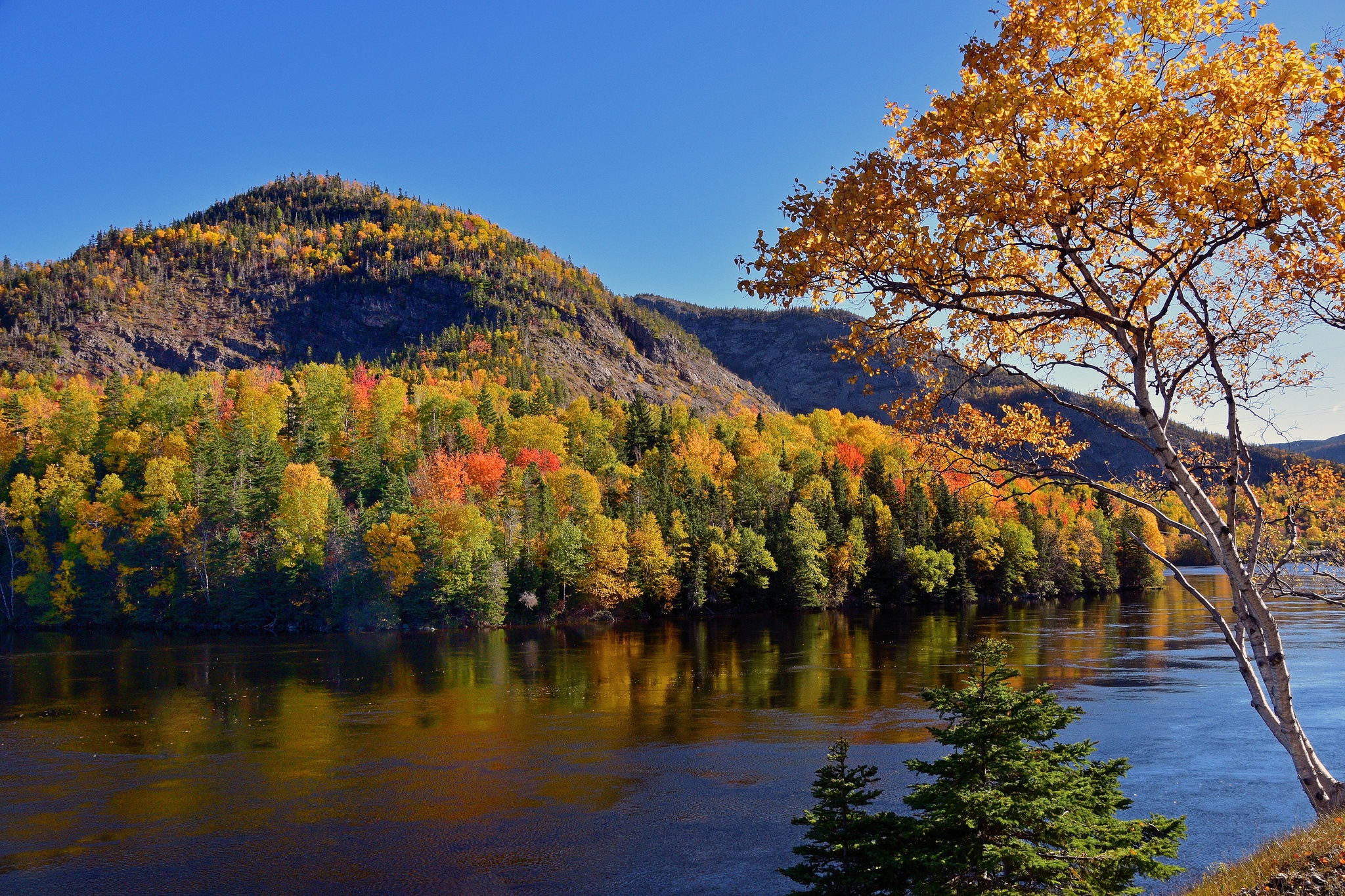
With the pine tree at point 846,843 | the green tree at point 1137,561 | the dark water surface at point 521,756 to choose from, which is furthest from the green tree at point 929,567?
the pine tree at point 846,843

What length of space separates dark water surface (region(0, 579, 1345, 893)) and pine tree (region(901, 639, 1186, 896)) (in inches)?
258

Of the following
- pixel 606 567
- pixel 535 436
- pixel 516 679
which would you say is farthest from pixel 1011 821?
pixel 535 436

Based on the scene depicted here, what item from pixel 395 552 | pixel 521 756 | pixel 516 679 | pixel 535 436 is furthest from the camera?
pixel 535 436

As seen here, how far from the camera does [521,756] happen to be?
25453mm

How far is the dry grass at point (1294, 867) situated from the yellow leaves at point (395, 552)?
217 ft

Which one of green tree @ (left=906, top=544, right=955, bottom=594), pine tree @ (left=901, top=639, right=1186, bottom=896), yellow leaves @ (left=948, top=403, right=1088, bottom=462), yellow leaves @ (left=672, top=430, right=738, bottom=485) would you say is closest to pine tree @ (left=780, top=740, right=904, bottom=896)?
pine tree @ (left=901, top=639, right=1186, bottom=896)

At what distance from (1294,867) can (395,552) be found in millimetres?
68979

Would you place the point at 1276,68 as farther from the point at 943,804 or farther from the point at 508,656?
the point at 508,656

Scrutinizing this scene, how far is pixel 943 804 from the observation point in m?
10.1

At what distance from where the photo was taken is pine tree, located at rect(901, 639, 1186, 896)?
31.9 feet

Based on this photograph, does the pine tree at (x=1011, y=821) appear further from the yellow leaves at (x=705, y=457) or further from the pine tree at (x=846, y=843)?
the yellow leaves at (x=705, y=457)

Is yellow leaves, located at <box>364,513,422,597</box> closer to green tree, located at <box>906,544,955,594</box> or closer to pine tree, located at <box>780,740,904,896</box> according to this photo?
green tree, located at <box>906,544,955,594</box>

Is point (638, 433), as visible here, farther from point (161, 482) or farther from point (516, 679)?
point (516, 679)

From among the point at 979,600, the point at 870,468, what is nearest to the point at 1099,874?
the point at 979,600
